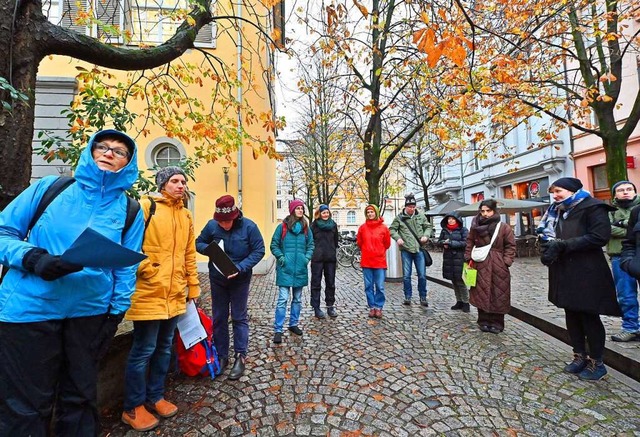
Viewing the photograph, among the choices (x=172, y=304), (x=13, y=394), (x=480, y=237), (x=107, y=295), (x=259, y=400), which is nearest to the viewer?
(x=13, y=394)

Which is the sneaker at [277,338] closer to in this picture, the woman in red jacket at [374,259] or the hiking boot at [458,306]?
the woman in red jacket at [374,259]

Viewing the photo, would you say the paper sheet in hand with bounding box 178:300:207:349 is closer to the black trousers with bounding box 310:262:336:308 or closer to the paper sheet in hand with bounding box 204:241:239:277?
the paper sheet in hand with bounding box 204:241:239:277

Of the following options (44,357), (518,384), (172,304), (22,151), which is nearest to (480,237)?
(518,384)

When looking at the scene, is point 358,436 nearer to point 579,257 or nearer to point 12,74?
point 579,257

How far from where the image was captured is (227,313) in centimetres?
355

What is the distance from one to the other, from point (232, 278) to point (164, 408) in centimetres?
126

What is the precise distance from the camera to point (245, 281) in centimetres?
358

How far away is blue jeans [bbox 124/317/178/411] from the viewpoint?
8.15 ft

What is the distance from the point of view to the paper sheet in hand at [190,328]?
2.98m

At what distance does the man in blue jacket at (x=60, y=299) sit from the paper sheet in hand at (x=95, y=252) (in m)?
0.10

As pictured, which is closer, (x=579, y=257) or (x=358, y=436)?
(x=358, y=436)

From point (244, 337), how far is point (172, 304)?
1.20 metres

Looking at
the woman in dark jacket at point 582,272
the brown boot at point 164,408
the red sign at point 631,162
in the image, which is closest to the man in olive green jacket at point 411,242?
the woman in dark jacket at point 582,272

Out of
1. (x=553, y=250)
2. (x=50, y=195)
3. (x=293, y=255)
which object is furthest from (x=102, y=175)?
(x=553, y=250)
